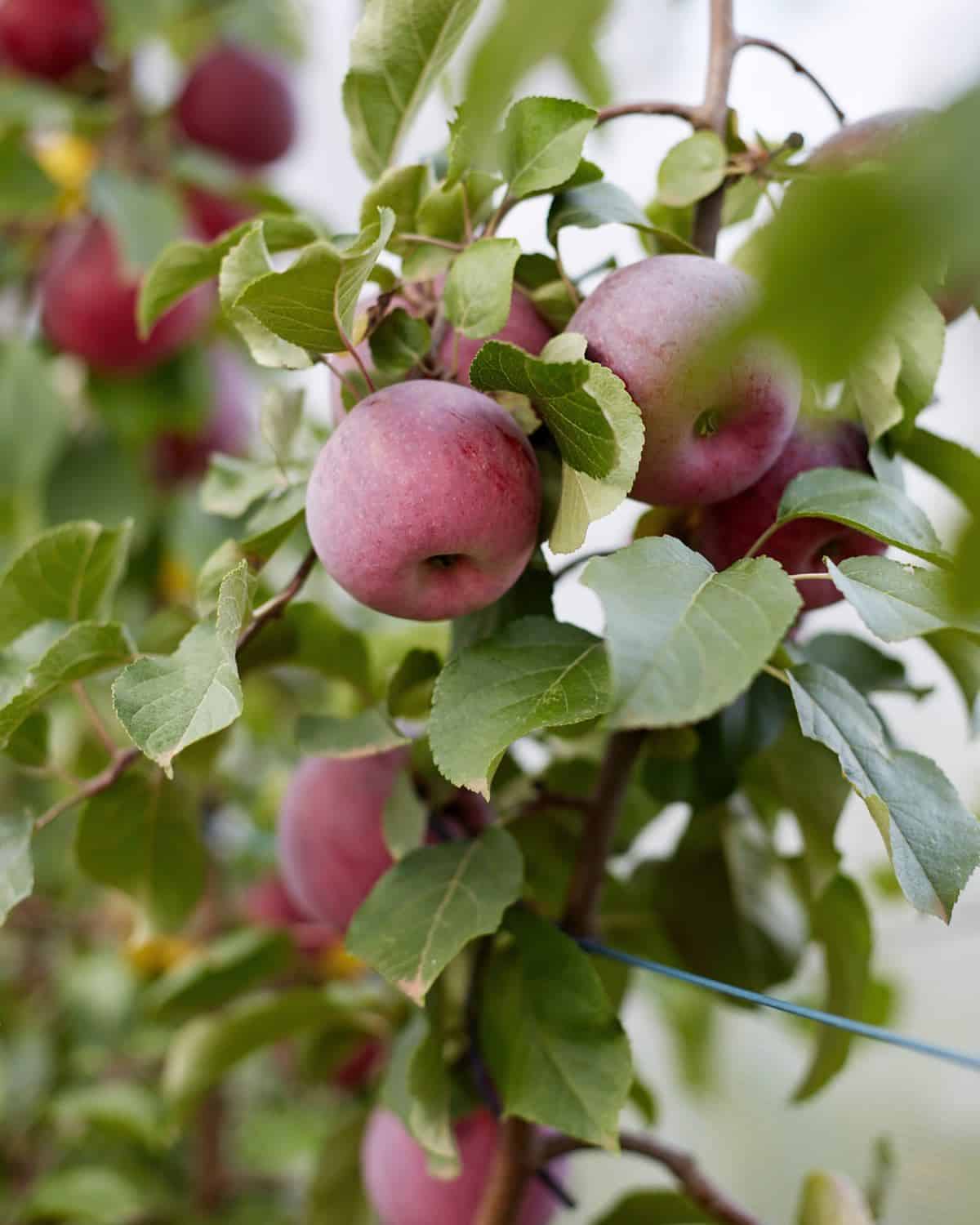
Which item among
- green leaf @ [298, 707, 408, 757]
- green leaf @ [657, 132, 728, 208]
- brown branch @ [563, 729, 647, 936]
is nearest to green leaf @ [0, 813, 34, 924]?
green leaf @ [298, 707, 408, 757]

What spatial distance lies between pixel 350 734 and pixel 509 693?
0.42 feet

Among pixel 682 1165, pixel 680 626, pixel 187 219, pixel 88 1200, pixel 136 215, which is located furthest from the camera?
pixel 187 219

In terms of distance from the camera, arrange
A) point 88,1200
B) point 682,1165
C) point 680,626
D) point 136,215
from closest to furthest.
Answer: point 680,626 < point 682,1165 < point 88,1200 < point 136,215

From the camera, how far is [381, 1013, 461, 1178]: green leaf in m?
0.43

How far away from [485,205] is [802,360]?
30 cm

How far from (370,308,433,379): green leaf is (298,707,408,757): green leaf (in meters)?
0.13

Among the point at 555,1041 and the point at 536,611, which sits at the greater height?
the point at 536,611

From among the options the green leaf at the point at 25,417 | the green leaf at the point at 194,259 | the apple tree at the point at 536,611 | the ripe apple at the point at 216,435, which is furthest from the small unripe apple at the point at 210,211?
the green leaf at the point at 194,259

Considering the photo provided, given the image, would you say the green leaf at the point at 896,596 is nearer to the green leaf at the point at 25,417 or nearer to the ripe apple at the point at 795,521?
the ripe apple at the point at 795,521

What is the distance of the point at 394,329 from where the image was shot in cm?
38

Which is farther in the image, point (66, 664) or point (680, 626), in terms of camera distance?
point (66, 664)

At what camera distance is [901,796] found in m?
0.33

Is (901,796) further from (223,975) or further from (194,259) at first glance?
(223,975)

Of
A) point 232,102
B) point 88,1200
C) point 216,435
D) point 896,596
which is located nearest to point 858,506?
point 896,596
